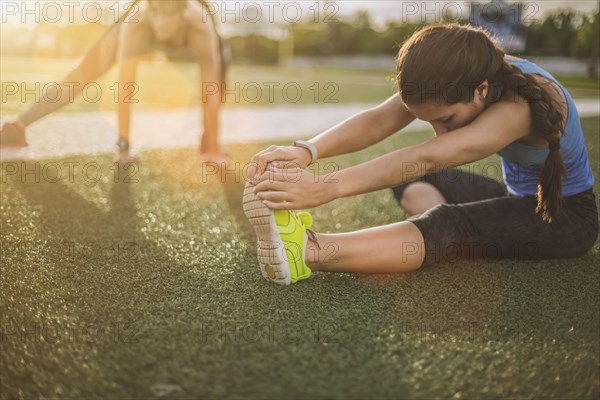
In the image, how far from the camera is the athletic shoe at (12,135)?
10.6 ft

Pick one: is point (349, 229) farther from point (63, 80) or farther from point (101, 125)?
point (101, 125)

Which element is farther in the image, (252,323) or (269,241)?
(269,241)

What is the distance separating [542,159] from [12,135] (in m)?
2.80

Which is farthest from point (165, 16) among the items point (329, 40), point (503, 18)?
point (329, 40)

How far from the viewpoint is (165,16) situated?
11.5 ft

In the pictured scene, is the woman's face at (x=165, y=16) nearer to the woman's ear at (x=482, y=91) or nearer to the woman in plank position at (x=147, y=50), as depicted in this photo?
the woman in plank position at (x=147, y=50)

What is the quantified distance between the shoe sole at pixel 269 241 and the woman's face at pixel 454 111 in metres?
0.53

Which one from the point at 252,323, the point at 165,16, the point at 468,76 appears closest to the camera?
the point at 252,323

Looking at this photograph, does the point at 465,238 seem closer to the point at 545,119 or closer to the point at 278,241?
the point at 545,119

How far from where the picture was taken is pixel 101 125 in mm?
5312

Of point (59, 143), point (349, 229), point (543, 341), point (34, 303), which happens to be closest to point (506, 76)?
point (543, 341)

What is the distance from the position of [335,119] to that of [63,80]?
379 cm

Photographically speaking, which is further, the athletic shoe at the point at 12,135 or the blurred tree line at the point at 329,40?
the blurred tree line at the point at 329,40

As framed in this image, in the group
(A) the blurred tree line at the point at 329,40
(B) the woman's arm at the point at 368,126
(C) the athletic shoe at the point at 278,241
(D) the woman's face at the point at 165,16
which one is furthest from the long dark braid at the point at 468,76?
(A) the blurred tree line at the point at 329,40
